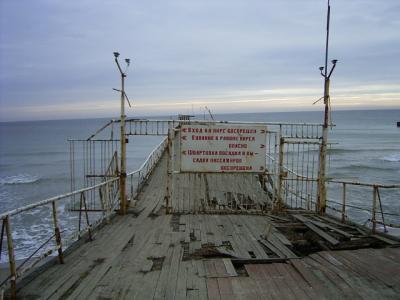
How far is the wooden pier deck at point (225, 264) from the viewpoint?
4.51 meters

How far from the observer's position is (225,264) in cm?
535

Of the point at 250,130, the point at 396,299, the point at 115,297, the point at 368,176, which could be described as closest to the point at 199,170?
the point at 250,130

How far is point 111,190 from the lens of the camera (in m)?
8.64

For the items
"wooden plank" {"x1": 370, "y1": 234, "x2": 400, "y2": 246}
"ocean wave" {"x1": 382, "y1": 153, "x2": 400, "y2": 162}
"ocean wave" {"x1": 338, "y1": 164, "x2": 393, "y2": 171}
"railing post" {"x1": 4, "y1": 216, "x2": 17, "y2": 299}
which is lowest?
"ocean wave" {"x1": 338, "y1": 164, "x2": 393, "y2": 171}


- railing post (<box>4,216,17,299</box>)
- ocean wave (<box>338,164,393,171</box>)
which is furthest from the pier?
ocean wave (<box>338,164,393,171</box>)

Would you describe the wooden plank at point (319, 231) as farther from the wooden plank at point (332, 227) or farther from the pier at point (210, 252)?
the wooden plank at point (332, 227)

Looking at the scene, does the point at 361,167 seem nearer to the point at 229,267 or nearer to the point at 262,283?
the point at 229,267

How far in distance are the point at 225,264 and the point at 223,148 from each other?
3.66 metres

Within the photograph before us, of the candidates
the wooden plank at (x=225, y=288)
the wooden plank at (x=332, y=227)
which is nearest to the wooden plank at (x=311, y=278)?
the wooden plank at (x=225, y=288)

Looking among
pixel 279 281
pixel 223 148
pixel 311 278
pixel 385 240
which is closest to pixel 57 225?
pixel 279 281

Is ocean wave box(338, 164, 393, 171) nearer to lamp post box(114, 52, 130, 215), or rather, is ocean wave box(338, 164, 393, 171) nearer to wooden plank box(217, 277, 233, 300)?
lamp post box(114, 52, 130, 215)

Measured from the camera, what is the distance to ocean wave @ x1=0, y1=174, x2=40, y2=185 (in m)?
31.1

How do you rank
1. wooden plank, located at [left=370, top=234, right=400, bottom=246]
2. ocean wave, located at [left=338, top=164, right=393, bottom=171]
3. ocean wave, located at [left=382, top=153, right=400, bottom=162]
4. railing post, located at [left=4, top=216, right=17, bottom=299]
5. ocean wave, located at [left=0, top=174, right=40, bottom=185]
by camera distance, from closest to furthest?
railing post, located at [left=4, top=216, right=17, bottom=299], wooden plank, located at [left=370, top=234, right=400, bottom=246], ocean wave, located at [left=0, top=174, right=40, bottom=185], ocean wave, located at [left=338, top=164, right=393, bottom=171], ocean wave, located at [left=382, top=153, right=400, bottom=162]

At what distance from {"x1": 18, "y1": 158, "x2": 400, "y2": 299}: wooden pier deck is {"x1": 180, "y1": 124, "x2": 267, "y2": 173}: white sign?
4.56 feet
